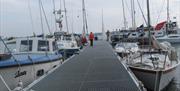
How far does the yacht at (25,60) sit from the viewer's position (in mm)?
12930

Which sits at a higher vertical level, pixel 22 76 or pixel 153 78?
pixel 22 76

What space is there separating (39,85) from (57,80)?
0.97 meters

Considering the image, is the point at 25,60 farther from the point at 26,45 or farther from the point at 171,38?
the point at 171,38

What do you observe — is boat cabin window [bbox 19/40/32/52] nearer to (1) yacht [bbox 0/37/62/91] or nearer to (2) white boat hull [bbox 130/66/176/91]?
(1) yacht [bbox 0/37/62/91]

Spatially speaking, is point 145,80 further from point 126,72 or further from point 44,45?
point 44,45

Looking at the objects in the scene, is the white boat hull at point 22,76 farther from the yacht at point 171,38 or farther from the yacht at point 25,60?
the yacht at point 171,38

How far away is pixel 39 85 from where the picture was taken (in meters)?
9.55

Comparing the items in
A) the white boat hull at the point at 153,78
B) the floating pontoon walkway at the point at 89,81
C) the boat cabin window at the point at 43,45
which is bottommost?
the white boat hull at the point at 153,78

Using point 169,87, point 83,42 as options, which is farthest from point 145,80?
point 83,42

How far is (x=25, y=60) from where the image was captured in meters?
14.2

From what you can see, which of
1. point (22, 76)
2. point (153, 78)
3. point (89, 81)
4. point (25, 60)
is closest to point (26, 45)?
point (25, 60)

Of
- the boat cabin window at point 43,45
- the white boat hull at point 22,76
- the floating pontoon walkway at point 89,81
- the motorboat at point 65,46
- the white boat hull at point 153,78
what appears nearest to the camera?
the floating pontoon walkway at point 89,81

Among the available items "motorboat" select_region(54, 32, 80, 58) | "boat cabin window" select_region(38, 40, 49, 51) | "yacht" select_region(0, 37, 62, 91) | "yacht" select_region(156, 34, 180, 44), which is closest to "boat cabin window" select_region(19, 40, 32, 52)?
"yacht" select_region(0, 37, 62, 91)

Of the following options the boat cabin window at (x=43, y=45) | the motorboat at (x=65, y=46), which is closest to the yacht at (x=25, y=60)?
the boat cabin window at (x=43, y=45)
